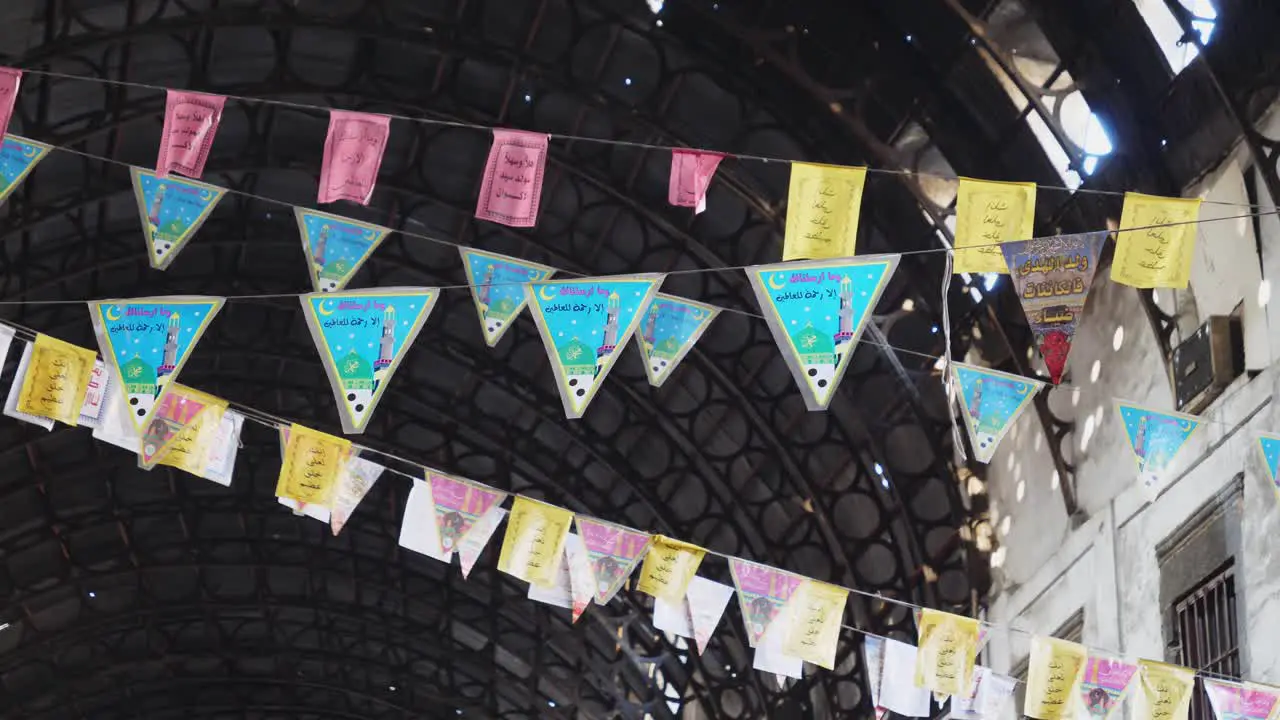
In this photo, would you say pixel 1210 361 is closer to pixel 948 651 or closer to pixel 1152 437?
pixel 1152 437

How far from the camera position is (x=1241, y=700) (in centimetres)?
1357

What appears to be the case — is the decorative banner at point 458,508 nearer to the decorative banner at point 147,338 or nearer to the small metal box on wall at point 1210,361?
the decorative banner at point 147,338

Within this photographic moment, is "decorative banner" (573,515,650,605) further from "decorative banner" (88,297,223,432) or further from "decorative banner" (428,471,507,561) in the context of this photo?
"decorative banner" (88,297,223,432)

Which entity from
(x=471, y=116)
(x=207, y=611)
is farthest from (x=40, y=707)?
(x=471, y=116)

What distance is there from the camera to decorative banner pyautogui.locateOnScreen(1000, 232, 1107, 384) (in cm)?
1349

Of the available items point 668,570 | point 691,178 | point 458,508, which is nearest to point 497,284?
point 691,178

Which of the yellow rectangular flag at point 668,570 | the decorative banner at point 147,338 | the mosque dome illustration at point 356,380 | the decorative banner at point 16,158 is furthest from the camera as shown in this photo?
the yellow rectangular flag at point 668,570

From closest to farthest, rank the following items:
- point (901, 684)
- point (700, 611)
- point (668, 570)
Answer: point (668, 570), point (901, 684), point (700, 611)

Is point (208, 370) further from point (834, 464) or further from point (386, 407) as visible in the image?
point (834, 464)

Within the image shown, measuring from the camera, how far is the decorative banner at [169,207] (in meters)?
15.5

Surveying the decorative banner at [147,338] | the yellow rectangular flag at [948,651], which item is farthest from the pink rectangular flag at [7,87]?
the yellow rectangular flag at [948,651]

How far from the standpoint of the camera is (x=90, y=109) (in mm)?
25078

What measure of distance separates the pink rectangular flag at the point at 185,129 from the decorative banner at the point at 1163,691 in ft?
31.3

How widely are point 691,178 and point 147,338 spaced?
17.3ft
